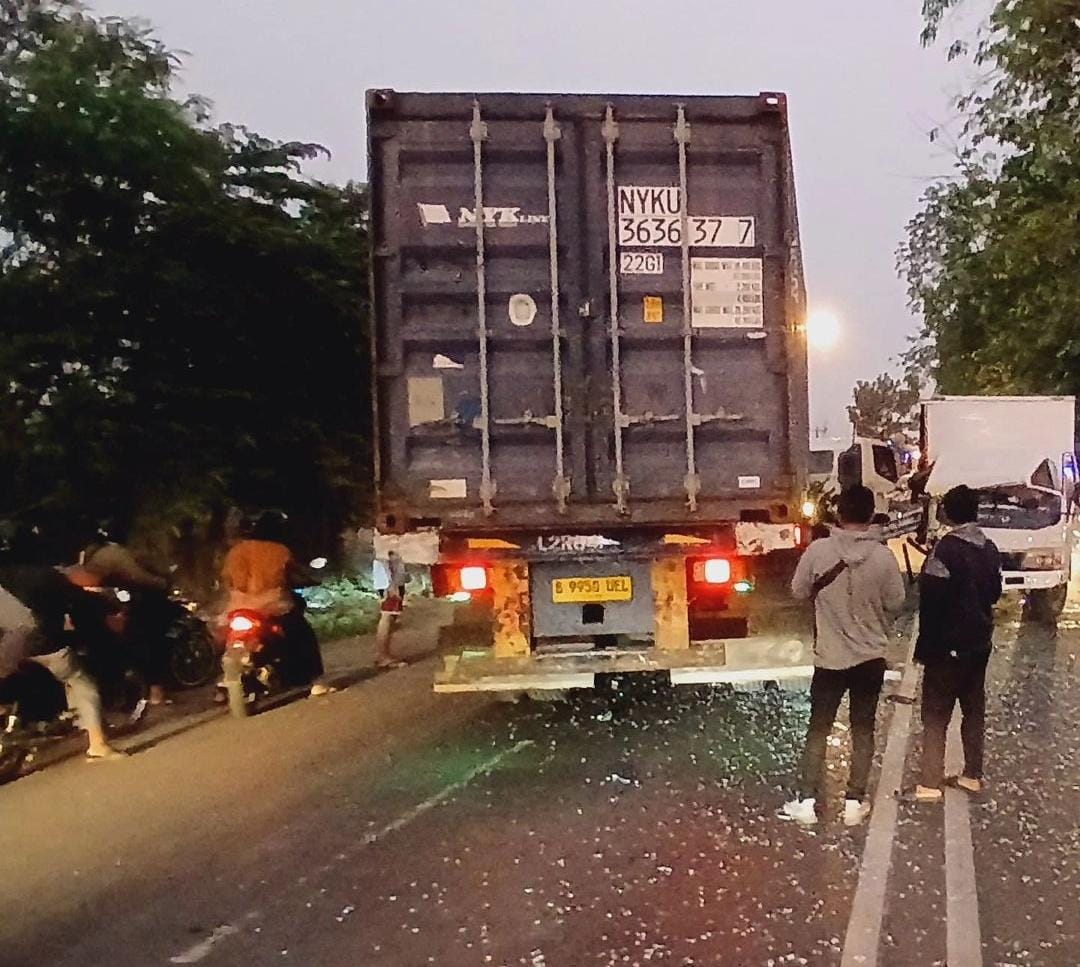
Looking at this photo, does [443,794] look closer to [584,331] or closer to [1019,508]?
[584,331]

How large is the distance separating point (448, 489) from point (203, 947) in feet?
12.9

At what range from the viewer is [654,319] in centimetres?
927

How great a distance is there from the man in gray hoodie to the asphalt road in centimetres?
33

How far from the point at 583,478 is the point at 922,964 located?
14.4 feet

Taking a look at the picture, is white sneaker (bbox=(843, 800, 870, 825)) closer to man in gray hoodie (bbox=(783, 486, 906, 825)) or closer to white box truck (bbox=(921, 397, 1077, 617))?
man in gray hoodie (bbox=(783, 486, 906, 825))

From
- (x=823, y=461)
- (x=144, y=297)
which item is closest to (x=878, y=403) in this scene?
(x=823, y=461)

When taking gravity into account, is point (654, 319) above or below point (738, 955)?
above

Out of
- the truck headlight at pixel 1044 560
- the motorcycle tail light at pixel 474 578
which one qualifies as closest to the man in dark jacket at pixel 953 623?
the motorcycle tail light at pixel 474 578

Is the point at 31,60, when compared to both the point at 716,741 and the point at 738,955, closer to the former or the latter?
the point at 716,741

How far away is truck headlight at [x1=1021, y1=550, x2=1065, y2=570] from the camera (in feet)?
54.4

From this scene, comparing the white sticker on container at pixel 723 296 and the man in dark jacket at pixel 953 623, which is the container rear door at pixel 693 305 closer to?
the white sticker on container at pixel 723 296

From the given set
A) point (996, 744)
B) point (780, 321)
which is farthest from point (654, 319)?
point (996, 744)

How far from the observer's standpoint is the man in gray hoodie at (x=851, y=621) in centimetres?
748

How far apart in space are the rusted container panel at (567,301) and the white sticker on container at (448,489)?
1 cm
